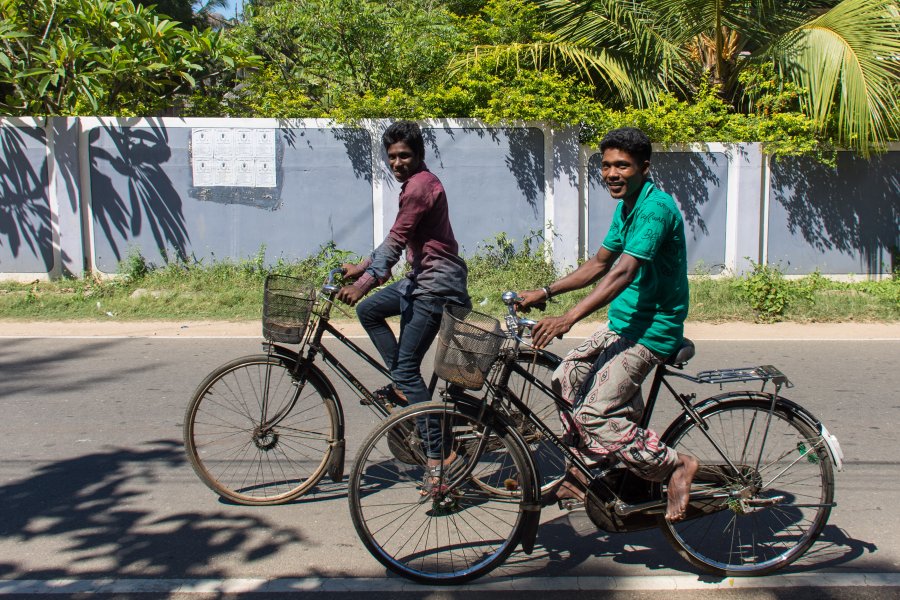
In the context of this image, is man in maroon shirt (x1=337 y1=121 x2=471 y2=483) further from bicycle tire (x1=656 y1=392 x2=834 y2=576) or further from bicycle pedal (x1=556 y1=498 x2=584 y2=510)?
bicycle tire (x1=656 y1=392 x2=834 y2=576)

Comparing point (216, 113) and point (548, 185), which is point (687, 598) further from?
point (216, 113)

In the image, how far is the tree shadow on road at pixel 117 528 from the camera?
3.62m

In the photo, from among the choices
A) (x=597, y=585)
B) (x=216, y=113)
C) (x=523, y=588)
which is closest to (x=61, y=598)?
(x=523, y=588)

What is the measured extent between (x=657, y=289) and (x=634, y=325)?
0.18 metres

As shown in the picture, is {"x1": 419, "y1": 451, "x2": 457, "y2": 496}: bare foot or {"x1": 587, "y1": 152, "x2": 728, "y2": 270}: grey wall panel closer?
{"x1": 419, "y1": 451, "x2": 457, "y2": 496}: bare foot

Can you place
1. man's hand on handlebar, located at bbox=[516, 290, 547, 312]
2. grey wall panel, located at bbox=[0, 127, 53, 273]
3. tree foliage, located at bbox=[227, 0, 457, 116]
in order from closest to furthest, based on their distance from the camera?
1. man's hand on handlebar, located at bbox=[516, 290, 547, 312]
2. grey wall panel, located at bbox=[0, 127, 53, 273]
3. tree foliage, located at bbox=[227, 0, 457, 116]

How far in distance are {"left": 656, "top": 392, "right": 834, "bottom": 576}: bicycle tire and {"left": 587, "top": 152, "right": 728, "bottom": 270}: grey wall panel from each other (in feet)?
25.7

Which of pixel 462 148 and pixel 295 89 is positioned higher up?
pixel 295 89

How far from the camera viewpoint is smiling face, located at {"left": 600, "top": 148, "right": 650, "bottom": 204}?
11.2 ft

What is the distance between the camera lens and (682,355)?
11.3 ft

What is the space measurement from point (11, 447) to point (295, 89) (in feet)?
27.3

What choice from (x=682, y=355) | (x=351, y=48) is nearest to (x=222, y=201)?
(x=351, y=48)

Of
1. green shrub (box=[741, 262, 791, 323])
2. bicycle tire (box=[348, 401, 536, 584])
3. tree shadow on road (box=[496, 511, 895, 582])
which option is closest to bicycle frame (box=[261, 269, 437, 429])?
bicycle tire (box=[348, 401, 536, 584])

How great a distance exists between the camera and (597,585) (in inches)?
136
